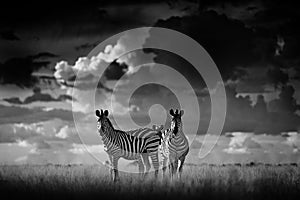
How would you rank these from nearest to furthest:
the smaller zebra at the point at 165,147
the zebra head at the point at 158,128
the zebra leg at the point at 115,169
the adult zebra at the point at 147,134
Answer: the zebra leg at the point at 115,169 → the smaller zebra at the point at 165,147 → the adult zebra at the point at 147,134 → the zebra head at the point at 158,128

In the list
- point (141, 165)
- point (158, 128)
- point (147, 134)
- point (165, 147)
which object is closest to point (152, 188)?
point (165, 147)

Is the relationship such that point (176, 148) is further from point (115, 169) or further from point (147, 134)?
point (115, 169)

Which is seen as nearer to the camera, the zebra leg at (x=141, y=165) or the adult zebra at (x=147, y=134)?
the zebra leg at (x=141, y=165)

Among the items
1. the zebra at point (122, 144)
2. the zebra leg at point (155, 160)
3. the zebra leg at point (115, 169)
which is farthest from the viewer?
the zebra leg at point (155, 160)

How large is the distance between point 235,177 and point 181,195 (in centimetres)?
279

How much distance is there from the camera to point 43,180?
14133mm

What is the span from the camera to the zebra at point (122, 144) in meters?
15.5

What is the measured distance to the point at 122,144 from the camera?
16.0 metres

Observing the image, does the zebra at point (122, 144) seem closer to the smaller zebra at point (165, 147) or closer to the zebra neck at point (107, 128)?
the zebra neck at point (107, 128)

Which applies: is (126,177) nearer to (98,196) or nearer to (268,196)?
(98,196)

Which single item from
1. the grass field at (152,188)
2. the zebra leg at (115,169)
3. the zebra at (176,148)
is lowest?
the grass field at (152,188)

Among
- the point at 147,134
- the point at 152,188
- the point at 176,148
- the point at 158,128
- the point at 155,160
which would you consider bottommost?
the point at 152,188

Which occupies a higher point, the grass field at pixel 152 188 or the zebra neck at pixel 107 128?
the zebra neck at pixel 107 128

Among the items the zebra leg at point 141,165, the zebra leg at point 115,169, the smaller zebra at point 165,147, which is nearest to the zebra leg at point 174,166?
the smaller zebra at point 165,147
